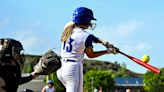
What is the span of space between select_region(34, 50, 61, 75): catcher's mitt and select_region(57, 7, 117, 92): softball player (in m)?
2.43

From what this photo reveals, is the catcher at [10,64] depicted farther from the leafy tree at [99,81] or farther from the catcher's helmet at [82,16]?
the leafy tree at [99,81]

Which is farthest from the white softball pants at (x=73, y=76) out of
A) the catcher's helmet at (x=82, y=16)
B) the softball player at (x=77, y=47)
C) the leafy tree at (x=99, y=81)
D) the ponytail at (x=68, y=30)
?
the leafy tree at (x=99, y=81)

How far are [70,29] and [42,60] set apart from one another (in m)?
2.70

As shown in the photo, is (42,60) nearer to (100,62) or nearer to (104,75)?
(104,75)

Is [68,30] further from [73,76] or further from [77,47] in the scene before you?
[73,76]

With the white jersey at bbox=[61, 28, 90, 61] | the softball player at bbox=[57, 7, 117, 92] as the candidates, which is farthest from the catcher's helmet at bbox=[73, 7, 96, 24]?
the white jersey at bbox=[61, 28, 90, 61]

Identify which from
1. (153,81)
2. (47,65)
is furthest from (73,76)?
(153,81)

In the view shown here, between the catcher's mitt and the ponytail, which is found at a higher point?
the ponytail

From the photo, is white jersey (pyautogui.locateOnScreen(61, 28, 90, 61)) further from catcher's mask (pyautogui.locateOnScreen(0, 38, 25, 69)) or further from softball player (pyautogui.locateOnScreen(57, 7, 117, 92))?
catcher's mask (pyautogui.locateOnScreen(0, 38, 25, 69))

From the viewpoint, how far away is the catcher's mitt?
16.5ft

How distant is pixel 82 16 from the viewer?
25.8ft

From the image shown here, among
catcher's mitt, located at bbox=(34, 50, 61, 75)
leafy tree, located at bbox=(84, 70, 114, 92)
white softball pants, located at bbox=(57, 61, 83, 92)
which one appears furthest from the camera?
leafy tree, located at bbox=(84, 70, 114, 92)

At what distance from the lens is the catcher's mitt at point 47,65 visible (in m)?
5.04

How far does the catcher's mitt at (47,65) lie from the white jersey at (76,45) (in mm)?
2446
